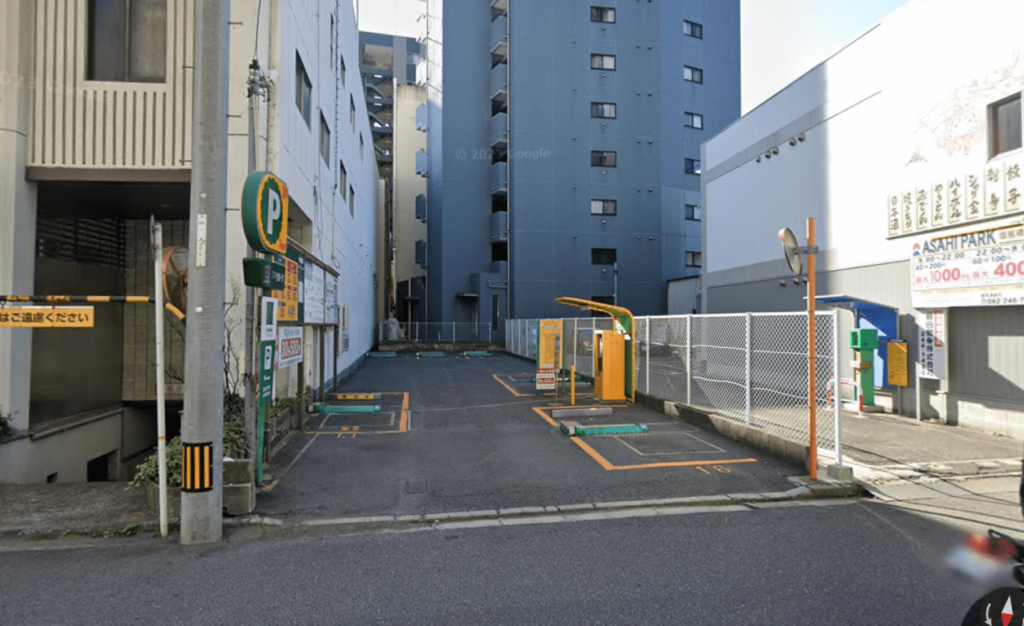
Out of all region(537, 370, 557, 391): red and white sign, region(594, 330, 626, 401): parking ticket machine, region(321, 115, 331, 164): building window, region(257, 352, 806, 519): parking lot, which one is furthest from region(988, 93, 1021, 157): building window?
region(321, 115, 331, 164): building window

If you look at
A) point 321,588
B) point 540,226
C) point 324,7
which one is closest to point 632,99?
point 540,226

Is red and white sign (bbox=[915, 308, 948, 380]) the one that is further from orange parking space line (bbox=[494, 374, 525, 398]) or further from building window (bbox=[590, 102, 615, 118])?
building window (bbox=[590, 102, 615, 118])

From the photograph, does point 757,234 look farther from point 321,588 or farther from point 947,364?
point 321,588

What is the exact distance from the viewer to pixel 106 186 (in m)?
8.49

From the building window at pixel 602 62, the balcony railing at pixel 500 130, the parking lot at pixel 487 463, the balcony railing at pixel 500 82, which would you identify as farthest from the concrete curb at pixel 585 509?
the building window at pixel 602 62

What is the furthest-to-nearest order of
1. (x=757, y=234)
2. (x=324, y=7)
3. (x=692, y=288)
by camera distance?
(x=692, y=288) < (x=757, y=234) < (x=324, y=7)

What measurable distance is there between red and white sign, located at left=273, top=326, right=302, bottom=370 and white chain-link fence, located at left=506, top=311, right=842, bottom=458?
6.61 meters

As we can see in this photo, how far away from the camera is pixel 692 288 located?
27.7 meters

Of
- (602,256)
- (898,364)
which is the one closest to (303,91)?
(898,364)

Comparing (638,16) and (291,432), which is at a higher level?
(638,16)

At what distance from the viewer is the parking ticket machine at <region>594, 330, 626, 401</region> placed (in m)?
12.2

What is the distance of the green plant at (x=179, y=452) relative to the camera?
215 inches

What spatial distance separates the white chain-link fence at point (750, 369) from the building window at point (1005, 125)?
12.8ft

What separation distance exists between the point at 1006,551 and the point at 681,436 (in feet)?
21.8
